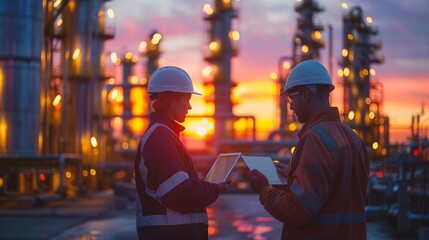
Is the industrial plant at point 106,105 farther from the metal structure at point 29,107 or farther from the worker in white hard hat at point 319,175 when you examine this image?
the worker in white hard hat at point 319,175

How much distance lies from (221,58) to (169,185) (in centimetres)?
5184

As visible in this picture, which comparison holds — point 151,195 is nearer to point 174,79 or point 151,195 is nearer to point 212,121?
point 174,79

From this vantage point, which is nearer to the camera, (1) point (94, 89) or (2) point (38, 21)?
(2) point (38, 21)

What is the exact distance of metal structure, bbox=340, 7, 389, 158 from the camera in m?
55.3

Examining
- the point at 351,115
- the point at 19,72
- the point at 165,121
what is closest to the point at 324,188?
the point at 165,121

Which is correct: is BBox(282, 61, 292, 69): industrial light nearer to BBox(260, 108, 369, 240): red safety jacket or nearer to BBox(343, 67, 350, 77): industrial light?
BBox(343, 67, 350, 77): industrial light

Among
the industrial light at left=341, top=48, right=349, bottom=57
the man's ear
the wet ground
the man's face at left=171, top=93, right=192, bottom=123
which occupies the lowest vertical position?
the wet ground

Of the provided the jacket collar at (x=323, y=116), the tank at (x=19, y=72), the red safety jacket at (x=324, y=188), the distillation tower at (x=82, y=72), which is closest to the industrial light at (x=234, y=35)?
the distillation tower at (x=82, y=72)

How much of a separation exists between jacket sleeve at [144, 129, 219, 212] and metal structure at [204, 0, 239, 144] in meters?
49.8

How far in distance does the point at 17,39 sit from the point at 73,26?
14.1 m

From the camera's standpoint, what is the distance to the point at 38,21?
2859 cm

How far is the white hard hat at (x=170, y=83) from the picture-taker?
6.27 meters

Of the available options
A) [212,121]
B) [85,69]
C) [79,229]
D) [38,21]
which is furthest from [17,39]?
[212,121]

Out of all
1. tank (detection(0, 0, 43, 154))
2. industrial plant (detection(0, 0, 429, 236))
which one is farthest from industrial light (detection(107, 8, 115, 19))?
tank (detection(0, 0, 43, 154))
